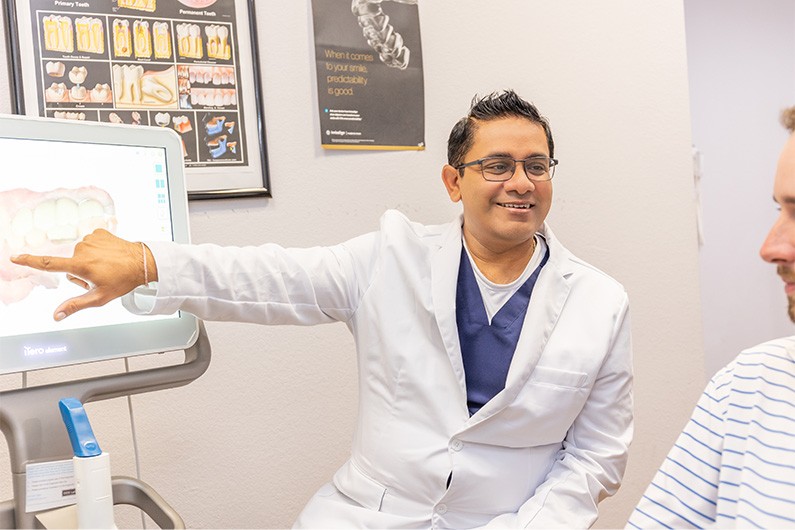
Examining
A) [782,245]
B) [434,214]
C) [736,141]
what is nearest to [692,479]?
[782,245]

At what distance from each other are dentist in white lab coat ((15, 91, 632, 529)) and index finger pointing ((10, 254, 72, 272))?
0.30 metres

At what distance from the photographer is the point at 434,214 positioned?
2209 mm

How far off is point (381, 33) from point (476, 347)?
971mm

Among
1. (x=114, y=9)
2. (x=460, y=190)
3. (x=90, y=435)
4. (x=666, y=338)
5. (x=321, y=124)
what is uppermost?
(x=114, y=9)

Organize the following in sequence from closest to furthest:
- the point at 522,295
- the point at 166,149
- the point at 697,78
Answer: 1. the point at 166,149
2. the point at 522,295
3. the point at 697,78

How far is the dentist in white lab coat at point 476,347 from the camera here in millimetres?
1515

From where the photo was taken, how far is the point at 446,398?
61.1 inches

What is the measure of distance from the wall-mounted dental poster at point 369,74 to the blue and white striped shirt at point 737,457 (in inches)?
46.9

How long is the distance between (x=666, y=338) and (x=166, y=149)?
1.88 m

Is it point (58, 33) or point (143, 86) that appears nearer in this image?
point (58, 33)

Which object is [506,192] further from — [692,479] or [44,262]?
[44,262]

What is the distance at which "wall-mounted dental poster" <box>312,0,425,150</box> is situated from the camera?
6.66 feet

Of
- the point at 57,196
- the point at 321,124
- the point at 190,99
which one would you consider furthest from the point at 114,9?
the point at 57,196

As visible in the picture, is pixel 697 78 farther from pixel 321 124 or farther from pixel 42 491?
pixel 42 491
